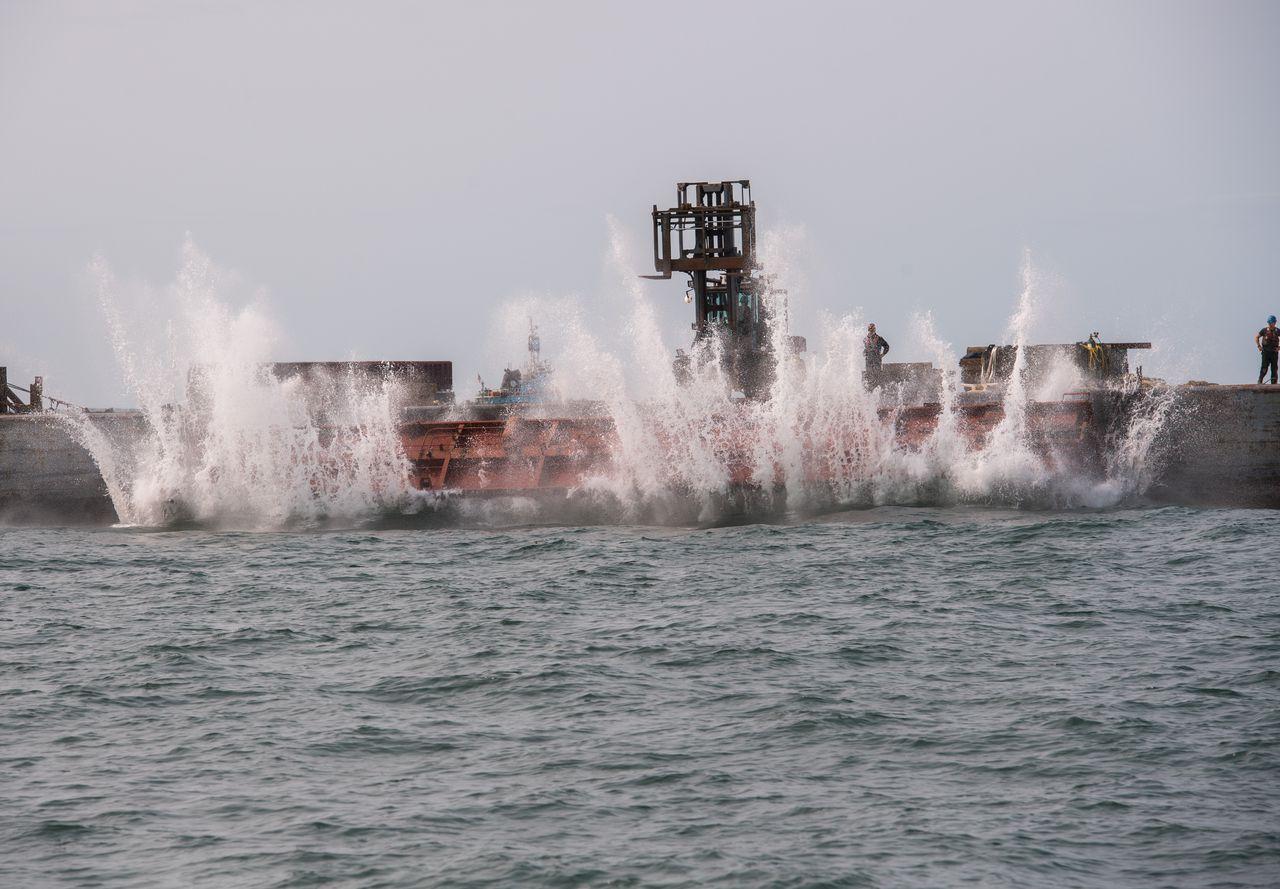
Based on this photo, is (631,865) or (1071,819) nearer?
(631,865)

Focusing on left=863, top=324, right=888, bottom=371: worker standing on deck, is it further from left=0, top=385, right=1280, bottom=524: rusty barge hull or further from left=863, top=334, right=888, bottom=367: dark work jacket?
left=0, top=385, right=1280, bottom=524: rusty barge hull

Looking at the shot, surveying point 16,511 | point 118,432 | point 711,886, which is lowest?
point 711,886

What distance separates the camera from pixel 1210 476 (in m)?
26.0

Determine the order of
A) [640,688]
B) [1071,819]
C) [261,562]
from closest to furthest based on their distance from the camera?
[1071,819], [640,688], [261,562]

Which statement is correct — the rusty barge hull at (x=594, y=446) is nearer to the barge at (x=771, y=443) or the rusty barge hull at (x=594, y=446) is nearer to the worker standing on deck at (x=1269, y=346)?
the barge at (x=771, y=443)

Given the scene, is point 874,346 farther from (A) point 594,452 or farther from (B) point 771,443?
(A) point 594,452

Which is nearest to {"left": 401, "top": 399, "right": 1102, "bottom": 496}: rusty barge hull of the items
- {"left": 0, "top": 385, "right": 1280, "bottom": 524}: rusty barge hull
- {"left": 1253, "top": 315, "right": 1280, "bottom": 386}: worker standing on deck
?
{"left": 0, "top": 385, "right": 1280, "bottom": 524}: rusty barge hull

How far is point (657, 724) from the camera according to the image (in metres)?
11.4

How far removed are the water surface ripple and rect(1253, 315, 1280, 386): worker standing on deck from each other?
364 inches

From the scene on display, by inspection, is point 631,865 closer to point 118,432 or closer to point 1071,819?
point 1071,819

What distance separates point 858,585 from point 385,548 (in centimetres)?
969

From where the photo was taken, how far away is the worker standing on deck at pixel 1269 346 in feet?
89.6

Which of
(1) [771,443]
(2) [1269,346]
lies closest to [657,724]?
(1) [771,443]

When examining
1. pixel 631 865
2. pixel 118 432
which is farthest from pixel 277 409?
pixel 631 865
